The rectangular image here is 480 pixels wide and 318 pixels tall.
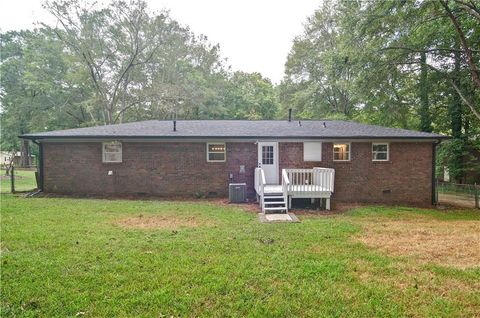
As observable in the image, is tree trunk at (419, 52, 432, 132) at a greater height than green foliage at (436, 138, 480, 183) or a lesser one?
greater

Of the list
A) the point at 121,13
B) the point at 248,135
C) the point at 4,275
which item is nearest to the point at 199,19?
the point at 121,13

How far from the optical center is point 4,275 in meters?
4.09

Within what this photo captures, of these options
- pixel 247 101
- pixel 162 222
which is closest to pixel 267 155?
pixel 162 222

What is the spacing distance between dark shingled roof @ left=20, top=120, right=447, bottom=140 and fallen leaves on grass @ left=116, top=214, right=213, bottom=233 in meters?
4.66

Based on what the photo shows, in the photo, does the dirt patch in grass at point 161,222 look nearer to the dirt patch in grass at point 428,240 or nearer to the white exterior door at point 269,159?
the dirt patch in grass at point 428,240

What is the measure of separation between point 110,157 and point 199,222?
705 centimetres

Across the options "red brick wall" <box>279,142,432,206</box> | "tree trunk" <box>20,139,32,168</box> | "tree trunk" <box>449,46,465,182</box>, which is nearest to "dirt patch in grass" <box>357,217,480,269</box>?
"red brick wall" <box>279,142,432,206</box>

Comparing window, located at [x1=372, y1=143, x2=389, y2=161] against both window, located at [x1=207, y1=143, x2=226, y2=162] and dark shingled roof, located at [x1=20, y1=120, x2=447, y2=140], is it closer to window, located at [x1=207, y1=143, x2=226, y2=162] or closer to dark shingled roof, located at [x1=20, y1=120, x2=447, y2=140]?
dark shingled roof, located at [x1=20, y1=120, x2=447, y2=140]

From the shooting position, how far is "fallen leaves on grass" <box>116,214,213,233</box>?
714 cm

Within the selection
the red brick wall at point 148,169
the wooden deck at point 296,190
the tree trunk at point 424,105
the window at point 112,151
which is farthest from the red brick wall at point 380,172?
the tree trunk at point 424,105

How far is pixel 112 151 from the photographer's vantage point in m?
12.4

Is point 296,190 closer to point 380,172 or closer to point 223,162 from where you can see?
point 223,162

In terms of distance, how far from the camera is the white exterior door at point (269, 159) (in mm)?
12180

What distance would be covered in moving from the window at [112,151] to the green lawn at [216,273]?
5245 millimetres
